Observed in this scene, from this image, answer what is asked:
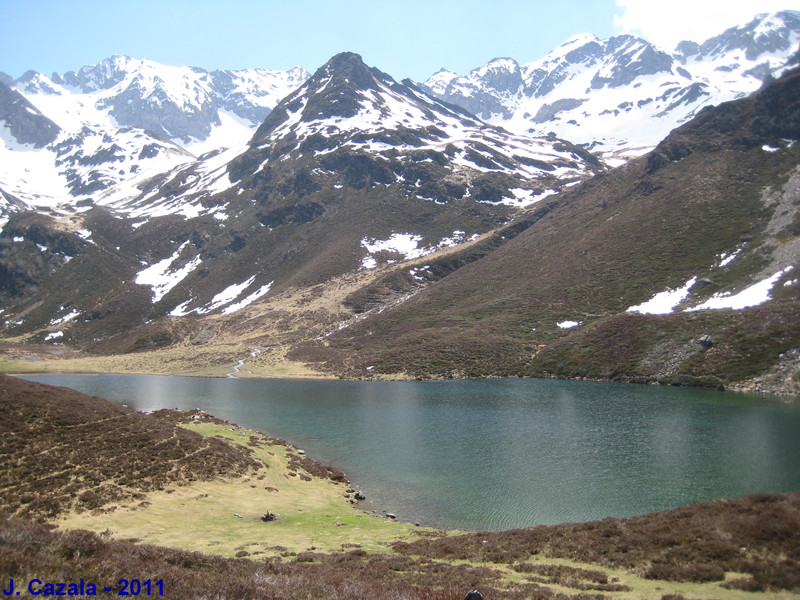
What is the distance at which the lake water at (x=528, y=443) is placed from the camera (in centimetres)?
3475

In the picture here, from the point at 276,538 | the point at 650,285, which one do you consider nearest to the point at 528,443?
the point at 276,538

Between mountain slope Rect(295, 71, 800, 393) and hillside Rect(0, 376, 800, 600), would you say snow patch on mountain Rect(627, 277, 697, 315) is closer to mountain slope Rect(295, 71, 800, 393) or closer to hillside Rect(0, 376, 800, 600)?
mountain slope Rect(295, 71, 800, 393)

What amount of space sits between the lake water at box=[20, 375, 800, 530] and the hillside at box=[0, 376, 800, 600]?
7156 mm

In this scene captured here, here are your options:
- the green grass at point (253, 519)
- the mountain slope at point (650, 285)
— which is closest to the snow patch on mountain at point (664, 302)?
the mountain slope at point (650, 285)

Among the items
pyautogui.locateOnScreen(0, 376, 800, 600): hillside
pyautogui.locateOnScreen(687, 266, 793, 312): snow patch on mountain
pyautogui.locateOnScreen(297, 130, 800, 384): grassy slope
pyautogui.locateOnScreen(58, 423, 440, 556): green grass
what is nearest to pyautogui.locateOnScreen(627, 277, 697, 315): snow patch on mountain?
pyautogui.locateOnScreen(297, 130, 800, 384): grassy slope

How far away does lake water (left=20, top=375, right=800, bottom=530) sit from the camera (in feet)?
114

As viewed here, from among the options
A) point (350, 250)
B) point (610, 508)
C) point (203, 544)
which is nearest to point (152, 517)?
point (203, 544)

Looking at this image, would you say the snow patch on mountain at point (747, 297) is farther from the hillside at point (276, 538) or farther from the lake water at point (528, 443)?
the hillside at point (276, 538)

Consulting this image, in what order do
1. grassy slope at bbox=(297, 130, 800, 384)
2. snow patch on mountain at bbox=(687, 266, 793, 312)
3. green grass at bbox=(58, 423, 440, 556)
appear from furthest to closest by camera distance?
1. snow patch on mountain at bbox=(687, 266, 793, 312)
2. grassy slope at bbox=(297, 130, 800, 384)
3. green grass at bbox=(58, 423, 440, 556)

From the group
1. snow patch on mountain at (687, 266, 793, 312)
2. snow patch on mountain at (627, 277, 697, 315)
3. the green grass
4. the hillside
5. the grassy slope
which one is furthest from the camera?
snow patch on mountain at (627, 277, 697, 315)

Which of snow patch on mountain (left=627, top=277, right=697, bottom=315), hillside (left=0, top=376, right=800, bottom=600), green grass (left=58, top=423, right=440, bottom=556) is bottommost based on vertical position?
green grass (left=58, top=423, right=440, bottom=556)

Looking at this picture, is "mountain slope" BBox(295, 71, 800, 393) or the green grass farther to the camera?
"mountain slope" BBox(295, 71, 800, 393)

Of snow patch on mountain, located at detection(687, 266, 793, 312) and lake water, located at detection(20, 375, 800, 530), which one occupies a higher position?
snow patch on mountain, located at detection(687, 266, 793, 312)

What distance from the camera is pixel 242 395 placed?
8738 cm
